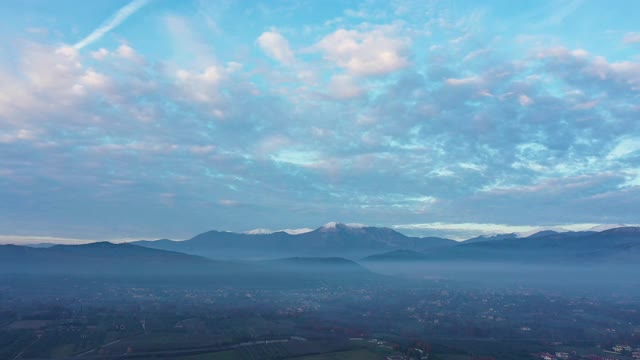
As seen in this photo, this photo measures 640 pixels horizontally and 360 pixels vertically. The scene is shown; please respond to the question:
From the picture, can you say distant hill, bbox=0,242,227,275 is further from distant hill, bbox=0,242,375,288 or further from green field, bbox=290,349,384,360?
green field, bbox=290,349,384,360

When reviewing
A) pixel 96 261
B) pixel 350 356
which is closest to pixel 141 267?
pixel 96 261

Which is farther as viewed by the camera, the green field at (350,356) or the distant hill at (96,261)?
the distant hill at (96,261)

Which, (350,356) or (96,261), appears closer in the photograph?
(350,356)

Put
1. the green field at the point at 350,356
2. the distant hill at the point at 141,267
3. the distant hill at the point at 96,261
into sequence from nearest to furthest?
1. the green field at the point at 350,356
2. the distant hill at the point at 141,267
3. the distant hill at the point at 96,261

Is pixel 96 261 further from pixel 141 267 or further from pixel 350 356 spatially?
pixel 350 356

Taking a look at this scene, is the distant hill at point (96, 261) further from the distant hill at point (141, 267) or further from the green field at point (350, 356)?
the green field at point (350, 356)

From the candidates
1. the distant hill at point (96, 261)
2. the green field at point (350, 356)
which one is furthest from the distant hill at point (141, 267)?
the green field at point (350, 356)

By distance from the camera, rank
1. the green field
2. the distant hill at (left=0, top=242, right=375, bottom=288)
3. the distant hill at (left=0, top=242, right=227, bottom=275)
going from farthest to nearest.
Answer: the distant hill at (left=0, top=242, right=227, bottom=275), the distant hill at (left=0, top=242, right=375, bottom=288), the green field

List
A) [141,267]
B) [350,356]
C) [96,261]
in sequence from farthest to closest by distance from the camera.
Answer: [96,261] < [141,267] < [350,356]

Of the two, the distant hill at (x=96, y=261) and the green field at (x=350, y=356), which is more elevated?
the distant hill at (x=96, y=261)

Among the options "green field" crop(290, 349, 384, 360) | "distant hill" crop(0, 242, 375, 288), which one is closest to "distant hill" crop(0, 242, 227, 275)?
"distant hill" crop(0, 242, 375, 288)

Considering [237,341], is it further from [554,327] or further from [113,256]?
[113,256]
